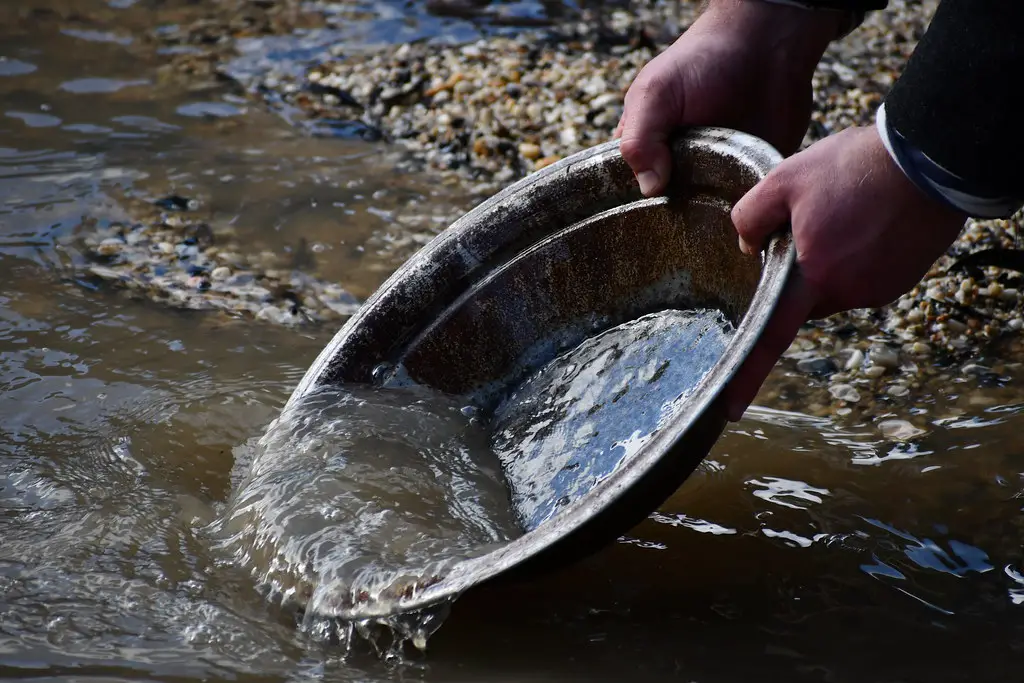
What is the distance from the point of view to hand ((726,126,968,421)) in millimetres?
1877

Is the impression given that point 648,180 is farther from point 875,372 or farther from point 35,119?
point 35,119

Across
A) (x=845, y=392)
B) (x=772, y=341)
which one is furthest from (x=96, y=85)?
(x=772, y=341)

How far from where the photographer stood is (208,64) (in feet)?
20.0

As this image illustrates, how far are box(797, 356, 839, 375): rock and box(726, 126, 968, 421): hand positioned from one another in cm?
138

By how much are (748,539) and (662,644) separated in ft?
1.59

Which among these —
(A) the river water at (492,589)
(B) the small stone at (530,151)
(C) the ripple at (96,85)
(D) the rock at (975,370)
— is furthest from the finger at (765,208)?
(C) the ripple at (96,85)

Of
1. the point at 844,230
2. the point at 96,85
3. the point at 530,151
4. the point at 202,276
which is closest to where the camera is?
the point at 844,230

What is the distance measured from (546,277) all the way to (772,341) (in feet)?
3.44

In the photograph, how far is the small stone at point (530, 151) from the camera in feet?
15.8

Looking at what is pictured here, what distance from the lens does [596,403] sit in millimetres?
2678

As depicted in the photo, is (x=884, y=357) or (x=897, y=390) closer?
(x=897, y=390)

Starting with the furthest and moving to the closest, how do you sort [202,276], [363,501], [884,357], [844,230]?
[202,276] < [884,357] < [363,501] < [844,230]

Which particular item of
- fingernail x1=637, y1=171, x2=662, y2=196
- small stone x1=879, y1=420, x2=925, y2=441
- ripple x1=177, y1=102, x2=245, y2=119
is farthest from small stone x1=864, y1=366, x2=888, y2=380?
ripple x1=177, y1=102, x2=245, y2=119

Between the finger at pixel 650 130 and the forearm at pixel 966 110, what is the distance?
2.38 ft
